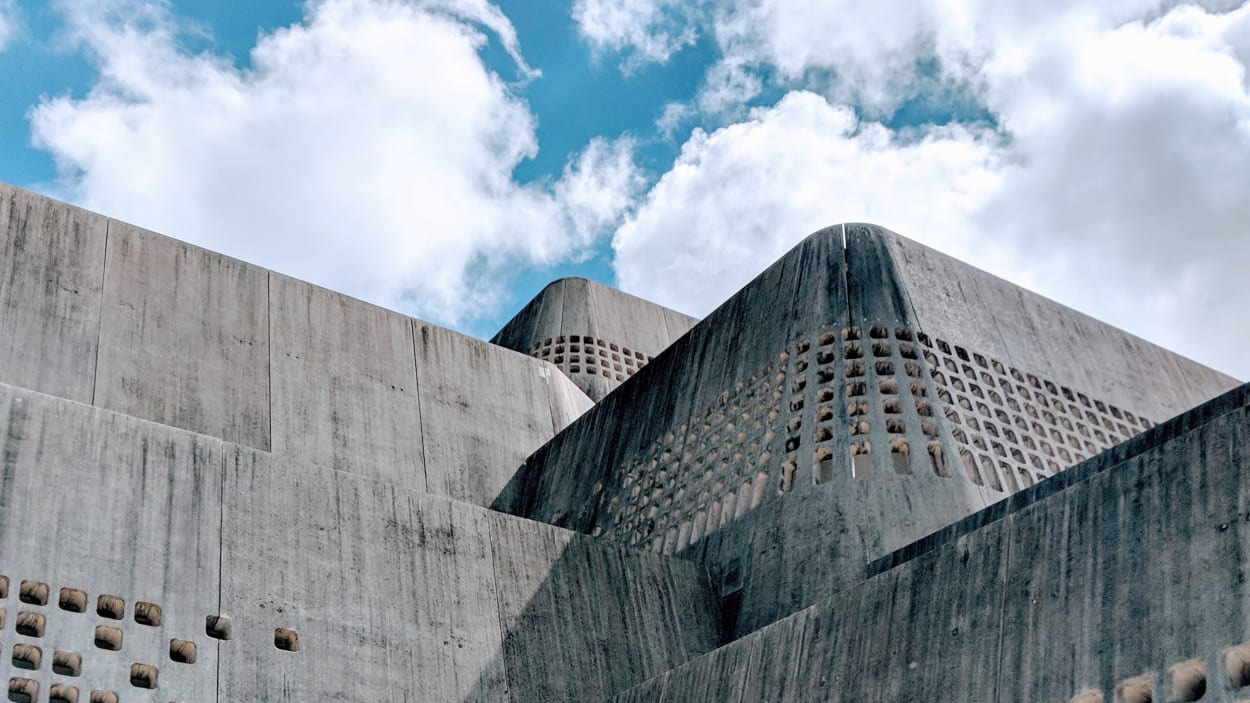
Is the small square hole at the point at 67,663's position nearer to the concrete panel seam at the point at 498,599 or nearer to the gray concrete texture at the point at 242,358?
the concrete panel seam at the point at 498,599

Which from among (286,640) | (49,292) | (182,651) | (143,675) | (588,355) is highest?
(588,355)

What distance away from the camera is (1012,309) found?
14180 mm

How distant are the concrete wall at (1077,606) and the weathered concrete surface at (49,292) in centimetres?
900

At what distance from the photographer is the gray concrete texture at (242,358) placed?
13.9 metres

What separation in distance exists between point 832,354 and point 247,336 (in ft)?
21.9

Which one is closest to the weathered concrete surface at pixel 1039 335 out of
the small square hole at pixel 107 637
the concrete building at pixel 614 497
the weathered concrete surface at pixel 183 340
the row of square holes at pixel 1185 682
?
the concrete building at pixel 614 497

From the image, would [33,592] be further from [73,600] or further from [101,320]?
[101,320]

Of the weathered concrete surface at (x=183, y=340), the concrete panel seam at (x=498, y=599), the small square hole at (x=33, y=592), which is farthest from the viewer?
the weathered concrete surface at (x=183, y=340)

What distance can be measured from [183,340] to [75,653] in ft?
24.5

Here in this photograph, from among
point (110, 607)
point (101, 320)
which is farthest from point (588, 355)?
point (110, 607)

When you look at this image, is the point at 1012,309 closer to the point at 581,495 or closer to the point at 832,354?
the point at 832,354

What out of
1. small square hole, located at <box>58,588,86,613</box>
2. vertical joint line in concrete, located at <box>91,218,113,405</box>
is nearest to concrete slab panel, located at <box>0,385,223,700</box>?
small square hole, located at <box>58,588,86,613</box>

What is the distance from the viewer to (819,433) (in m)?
11.9

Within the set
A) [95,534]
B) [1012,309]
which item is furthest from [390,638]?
[1012,309]
